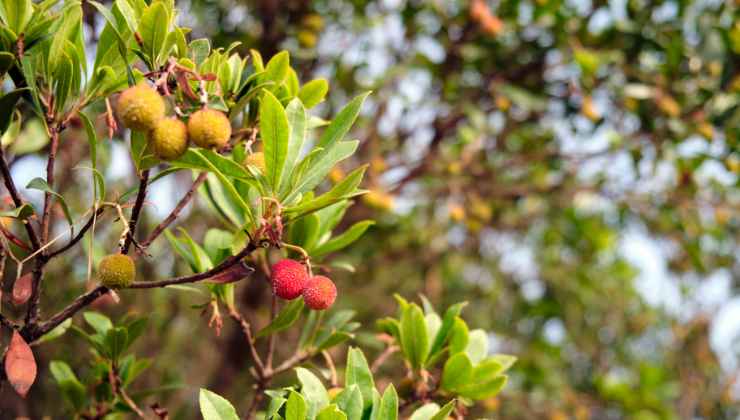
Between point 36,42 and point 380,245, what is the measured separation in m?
2.33

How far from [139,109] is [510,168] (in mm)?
2333

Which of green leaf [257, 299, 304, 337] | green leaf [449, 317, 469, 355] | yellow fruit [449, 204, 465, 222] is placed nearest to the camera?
green leaf [257, 299, 304, 337]

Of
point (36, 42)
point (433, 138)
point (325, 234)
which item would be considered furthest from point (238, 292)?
point (36, 42)

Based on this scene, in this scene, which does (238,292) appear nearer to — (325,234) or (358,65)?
(358,65)

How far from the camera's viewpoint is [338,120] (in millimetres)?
997

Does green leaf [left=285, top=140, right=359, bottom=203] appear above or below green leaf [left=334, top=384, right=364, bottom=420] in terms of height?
above

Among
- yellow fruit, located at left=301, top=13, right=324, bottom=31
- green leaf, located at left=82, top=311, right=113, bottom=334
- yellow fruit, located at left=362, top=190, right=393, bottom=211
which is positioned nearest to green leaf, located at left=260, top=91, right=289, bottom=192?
green leaf, located at left=82, top=311, right=113, bottom=334

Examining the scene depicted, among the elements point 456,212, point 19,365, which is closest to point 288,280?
point 19,365

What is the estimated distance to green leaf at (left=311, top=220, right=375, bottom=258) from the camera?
1203mm

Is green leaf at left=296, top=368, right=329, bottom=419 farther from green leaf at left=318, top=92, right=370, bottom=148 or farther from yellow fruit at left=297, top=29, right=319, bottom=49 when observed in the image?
yellow fruit at left=297, top=29, right=319, bottom=49

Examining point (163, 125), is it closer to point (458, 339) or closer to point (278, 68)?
point (278, 68)

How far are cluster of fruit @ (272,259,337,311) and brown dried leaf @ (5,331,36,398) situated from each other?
326mm

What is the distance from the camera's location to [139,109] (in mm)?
843

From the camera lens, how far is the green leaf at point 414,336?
1.30 metres
